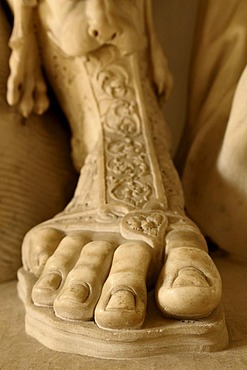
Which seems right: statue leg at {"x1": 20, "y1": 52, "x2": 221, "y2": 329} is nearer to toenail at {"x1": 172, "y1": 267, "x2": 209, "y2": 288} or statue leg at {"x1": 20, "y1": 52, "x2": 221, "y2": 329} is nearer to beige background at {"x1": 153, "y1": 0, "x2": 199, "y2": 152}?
toenail at {"x1": 172, "y1": 267, "x2": 209, "y2": 288}

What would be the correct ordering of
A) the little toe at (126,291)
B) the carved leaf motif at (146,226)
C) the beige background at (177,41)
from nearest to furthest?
the little toe at (126,291)
the carved leaf motif at (146,226)
the beige background at (177,41)

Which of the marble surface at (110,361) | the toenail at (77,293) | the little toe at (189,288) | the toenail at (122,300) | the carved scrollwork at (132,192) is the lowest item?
the marble surface at (110,361)

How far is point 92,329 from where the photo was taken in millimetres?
621

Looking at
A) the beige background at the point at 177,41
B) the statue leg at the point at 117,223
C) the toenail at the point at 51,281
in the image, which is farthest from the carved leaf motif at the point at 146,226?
the beige background at the point at 177,41

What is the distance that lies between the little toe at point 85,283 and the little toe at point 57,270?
1 centimetres

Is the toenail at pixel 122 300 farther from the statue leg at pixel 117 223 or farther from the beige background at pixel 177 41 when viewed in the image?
the beige background at pixel 177 41

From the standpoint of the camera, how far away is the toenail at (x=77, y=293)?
2.08ft

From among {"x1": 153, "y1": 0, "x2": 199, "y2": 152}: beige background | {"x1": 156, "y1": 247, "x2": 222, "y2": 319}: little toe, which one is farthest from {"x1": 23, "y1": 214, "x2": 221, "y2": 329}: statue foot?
{"x1": 153, "y1": 0, "x2": 199, "y2": 152}: beige background

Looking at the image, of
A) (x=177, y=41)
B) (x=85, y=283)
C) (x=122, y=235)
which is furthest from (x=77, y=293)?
(x=177, y=41)

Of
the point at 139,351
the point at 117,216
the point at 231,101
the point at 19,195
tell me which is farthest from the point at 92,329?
the point at 231,101

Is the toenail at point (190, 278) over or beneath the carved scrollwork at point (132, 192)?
beneath

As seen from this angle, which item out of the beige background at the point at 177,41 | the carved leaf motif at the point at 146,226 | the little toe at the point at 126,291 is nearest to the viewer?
the little toe at the point at 126,291

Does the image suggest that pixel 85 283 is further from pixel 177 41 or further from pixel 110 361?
pixel 177 41

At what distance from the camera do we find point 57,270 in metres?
0.70
